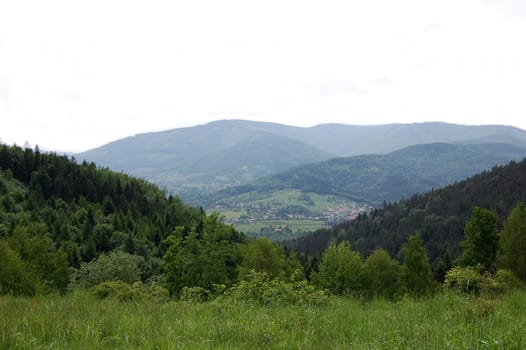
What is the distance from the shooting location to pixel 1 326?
6137 mm

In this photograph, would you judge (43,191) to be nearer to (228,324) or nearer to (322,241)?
(228,324)

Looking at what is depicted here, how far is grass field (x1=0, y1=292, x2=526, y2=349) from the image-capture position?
5816mm

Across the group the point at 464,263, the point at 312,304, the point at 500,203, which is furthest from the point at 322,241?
the point at 312,304

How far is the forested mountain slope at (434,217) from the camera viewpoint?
468 feet

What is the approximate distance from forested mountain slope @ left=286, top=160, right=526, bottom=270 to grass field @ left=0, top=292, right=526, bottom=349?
126292mm

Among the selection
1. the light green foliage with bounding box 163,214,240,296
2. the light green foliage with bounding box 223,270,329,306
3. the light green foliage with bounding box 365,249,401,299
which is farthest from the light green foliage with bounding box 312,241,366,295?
the light green foliage with bounding box 223,270,329,306

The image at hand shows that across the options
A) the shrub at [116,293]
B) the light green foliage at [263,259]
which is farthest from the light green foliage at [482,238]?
the shrub at [116,293]

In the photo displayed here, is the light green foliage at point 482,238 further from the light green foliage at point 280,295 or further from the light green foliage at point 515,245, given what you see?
the light green foliage at point 280,295

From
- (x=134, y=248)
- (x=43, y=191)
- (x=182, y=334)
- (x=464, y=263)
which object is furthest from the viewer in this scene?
(x=43, y=191)

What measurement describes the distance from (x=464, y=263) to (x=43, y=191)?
92960mm

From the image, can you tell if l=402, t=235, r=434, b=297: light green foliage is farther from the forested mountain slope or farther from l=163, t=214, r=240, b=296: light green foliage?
the forested mountain slope

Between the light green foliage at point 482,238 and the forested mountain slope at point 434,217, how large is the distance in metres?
79.0

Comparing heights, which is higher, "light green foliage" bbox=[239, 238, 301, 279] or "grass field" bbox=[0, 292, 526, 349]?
"grass field" bbox=[0, 292, 526, 349]

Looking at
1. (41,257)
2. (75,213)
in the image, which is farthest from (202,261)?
(75,213)
